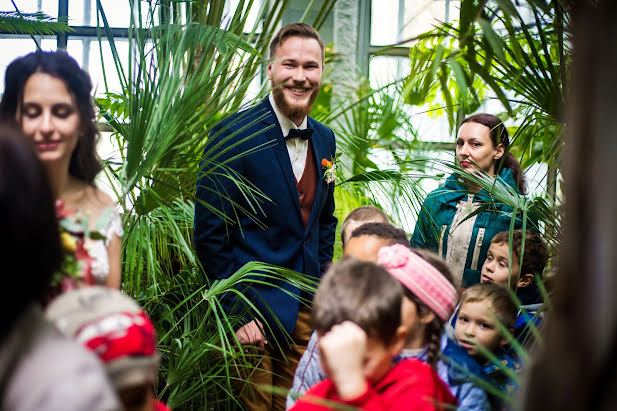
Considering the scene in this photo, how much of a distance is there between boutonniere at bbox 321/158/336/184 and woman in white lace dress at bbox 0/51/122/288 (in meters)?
1.13

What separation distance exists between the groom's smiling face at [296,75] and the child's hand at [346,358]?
1.36 meters

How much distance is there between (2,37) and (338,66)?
2.14 meters

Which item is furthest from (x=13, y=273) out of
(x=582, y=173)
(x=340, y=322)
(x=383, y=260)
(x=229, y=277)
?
(x=229, y=277)

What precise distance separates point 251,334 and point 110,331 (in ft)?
3.88

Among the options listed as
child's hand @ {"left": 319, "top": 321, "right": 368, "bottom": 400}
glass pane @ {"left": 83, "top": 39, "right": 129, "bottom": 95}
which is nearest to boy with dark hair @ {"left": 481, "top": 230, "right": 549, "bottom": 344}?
child's hand @ {"left": 319, "top": 321, "right": 368, "bottom": 400}

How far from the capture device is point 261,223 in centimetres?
231

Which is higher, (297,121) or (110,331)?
(297,121)

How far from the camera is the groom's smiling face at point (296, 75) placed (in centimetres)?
241

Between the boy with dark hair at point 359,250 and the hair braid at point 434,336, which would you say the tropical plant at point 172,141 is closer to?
the boy with dark hair at point 359,250

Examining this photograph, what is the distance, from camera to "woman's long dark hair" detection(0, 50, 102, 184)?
136 centimetres

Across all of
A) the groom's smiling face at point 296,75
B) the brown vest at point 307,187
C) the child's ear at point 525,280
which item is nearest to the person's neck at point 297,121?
the groom's smiling face at point 296,75

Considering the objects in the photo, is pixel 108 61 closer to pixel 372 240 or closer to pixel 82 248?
pixel 372 240

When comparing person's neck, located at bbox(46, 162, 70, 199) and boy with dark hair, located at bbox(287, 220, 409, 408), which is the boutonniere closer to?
boy with dark hair, located at bbox(287, 220, 409, 408)

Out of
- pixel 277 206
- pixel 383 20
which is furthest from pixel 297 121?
pixel 383 20
